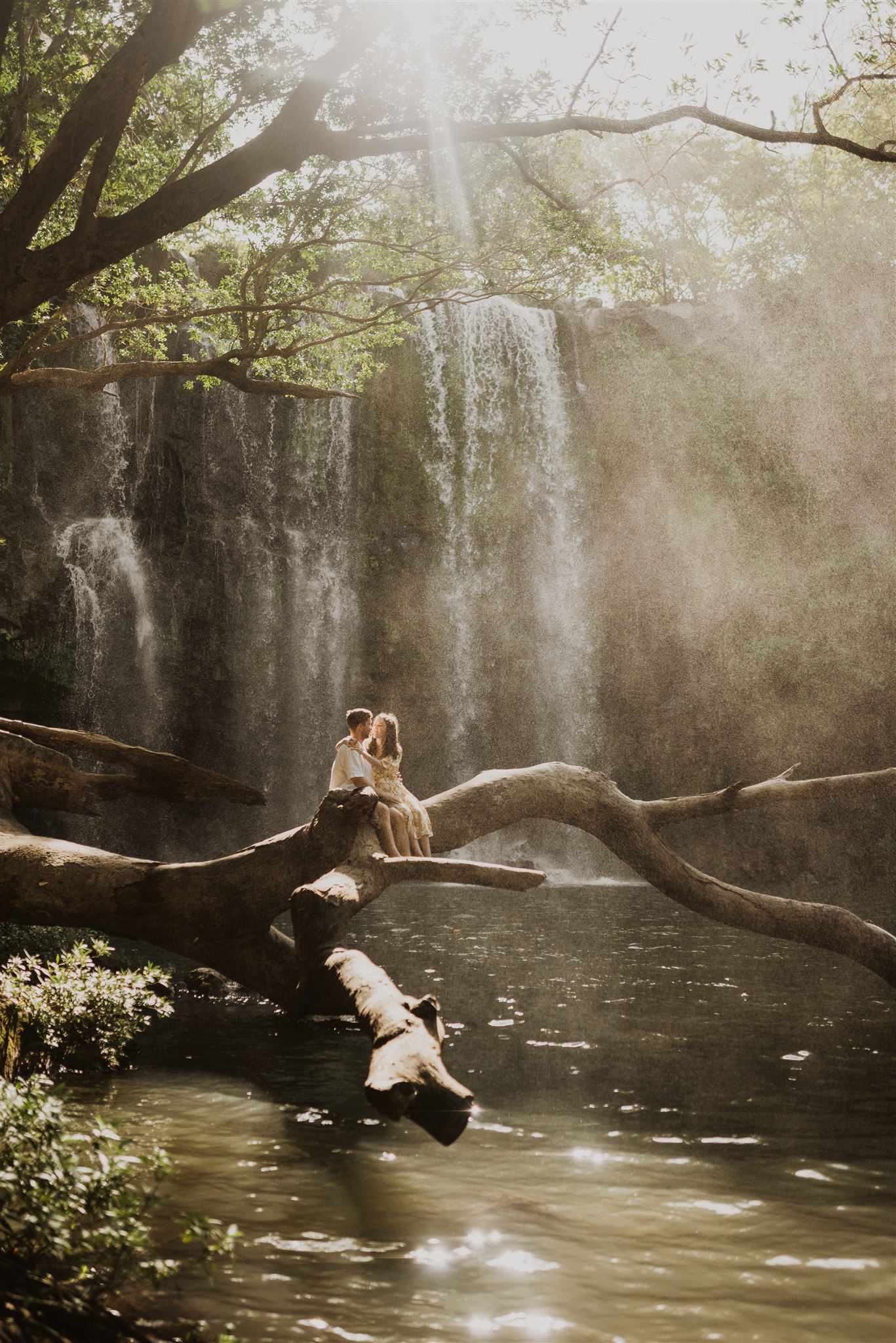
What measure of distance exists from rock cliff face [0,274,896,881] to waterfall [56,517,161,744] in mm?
66

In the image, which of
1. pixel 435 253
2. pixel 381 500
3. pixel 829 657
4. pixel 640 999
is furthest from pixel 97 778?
pixel 829 657

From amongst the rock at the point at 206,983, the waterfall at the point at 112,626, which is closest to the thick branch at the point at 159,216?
the rock at the point at 206,983

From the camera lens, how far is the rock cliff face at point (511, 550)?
27547 mm

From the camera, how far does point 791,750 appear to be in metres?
28.6

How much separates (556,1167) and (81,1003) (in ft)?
13.8

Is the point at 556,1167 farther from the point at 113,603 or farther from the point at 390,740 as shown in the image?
the point at 113,603

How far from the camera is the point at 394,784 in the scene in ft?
31.3

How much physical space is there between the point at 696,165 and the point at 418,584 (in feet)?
76.9

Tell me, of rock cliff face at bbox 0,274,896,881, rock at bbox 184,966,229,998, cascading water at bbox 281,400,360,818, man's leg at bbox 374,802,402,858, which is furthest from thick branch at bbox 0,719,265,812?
cascading water at bbox 281,400,360,818

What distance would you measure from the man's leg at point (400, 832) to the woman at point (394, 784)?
51 millimetres

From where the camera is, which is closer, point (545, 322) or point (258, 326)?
point (258, 326)

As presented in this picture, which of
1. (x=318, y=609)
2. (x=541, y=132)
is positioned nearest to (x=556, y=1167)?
(x=541, y=132)

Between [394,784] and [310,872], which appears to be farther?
[394,784]

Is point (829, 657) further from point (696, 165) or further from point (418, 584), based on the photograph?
point (696, 165)
